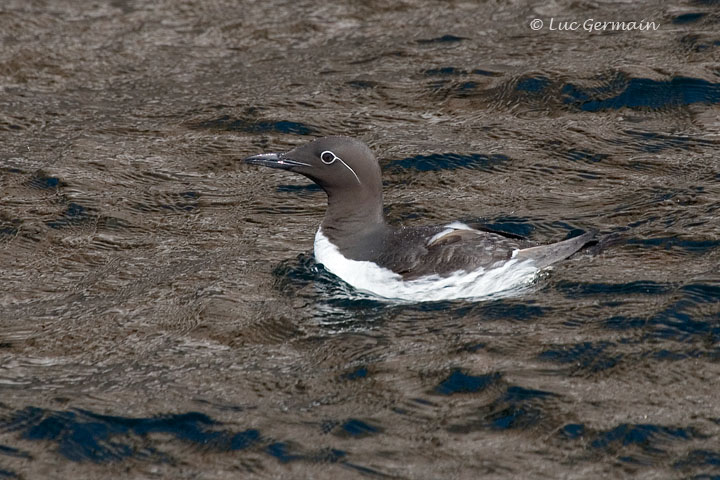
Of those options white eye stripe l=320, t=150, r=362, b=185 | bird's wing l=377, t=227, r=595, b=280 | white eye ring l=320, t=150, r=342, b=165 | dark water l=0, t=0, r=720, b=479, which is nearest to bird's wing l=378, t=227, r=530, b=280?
bird's wing l=377, t=227, r=595, b=280

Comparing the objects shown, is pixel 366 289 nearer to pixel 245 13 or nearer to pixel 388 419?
pixel 388 419

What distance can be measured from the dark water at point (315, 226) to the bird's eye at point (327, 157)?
0.84 m

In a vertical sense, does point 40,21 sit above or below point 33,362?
above

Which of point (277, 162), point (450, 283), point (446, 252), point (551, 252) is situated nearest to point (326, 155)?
point (277, 162)

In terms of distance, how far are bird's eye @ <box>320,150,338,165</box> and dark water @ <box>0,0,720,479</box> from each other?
845 millimetres

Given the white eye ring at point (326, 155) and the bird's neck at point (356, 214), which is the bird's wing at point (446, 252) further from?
the white eye ring at point (326, 155)

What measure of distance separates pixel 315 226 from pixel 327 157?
1356mm

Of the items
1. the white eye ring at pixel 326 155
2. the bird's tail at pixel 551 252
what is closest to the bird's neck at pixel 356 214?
the white eye ring at pixel 326 155

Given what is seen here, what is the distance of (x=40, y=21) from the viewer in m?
13.3

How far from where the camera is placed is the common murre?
7.39 meters

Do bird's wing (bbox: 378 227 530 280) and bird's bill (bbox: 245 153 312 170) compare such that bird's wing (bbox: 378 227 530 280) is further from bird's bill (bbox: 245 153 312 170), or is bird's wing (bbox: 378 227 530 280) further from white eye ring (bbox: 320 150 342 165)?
bird's bill (bbox: 245 153 312 170)

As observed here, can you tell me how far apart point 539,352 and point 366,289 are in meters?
1.47

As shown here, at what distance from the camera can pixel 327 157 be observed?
25.7 ft

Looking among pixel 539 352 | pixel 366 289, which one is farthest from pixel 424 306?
pixel 539 352
